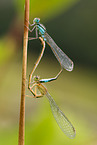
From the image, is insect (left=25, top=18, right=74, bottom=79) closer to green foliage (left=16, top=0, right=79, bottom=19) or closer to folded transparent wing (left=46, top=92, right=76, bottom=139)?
green foliage (left=16, top=0, right=79, bottom=19)

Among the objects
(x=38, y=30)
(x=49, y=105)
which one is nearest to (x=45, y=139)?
(x=49, y=105)

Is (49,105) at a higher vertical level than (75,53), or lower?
lower

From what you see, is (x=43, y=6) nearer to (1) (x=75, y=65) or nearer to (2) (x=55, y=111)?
(2) (x=55, y=111)

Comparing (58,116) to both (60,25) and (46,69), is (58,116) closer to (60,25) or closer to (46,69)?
(46,69)

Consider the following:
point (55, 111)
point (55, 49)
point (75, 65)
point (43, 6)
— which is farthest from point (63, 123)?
point (75, 65)

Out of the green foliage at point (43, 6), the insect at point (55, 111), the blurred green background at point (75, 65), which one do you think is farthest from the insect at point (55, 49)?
the blurred green background at point (75, 65)

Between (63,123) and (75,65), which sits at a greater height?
(75,65)

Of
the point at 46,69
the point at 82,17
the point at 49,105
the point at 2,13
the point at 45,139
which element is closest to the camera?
the point at 45,139

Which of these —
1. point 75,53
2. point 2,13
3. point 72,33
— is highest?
point 2,13

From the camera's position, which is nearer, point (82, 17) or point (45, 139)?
point (45, 139)

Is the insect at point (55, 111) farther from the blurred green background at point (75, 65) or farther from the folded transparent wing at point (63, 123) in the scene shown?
the blurred green background at point (75, 65)

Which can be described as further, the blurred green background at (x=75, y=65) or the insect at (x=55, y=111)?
the blurred green background at (x=75, y=65)
